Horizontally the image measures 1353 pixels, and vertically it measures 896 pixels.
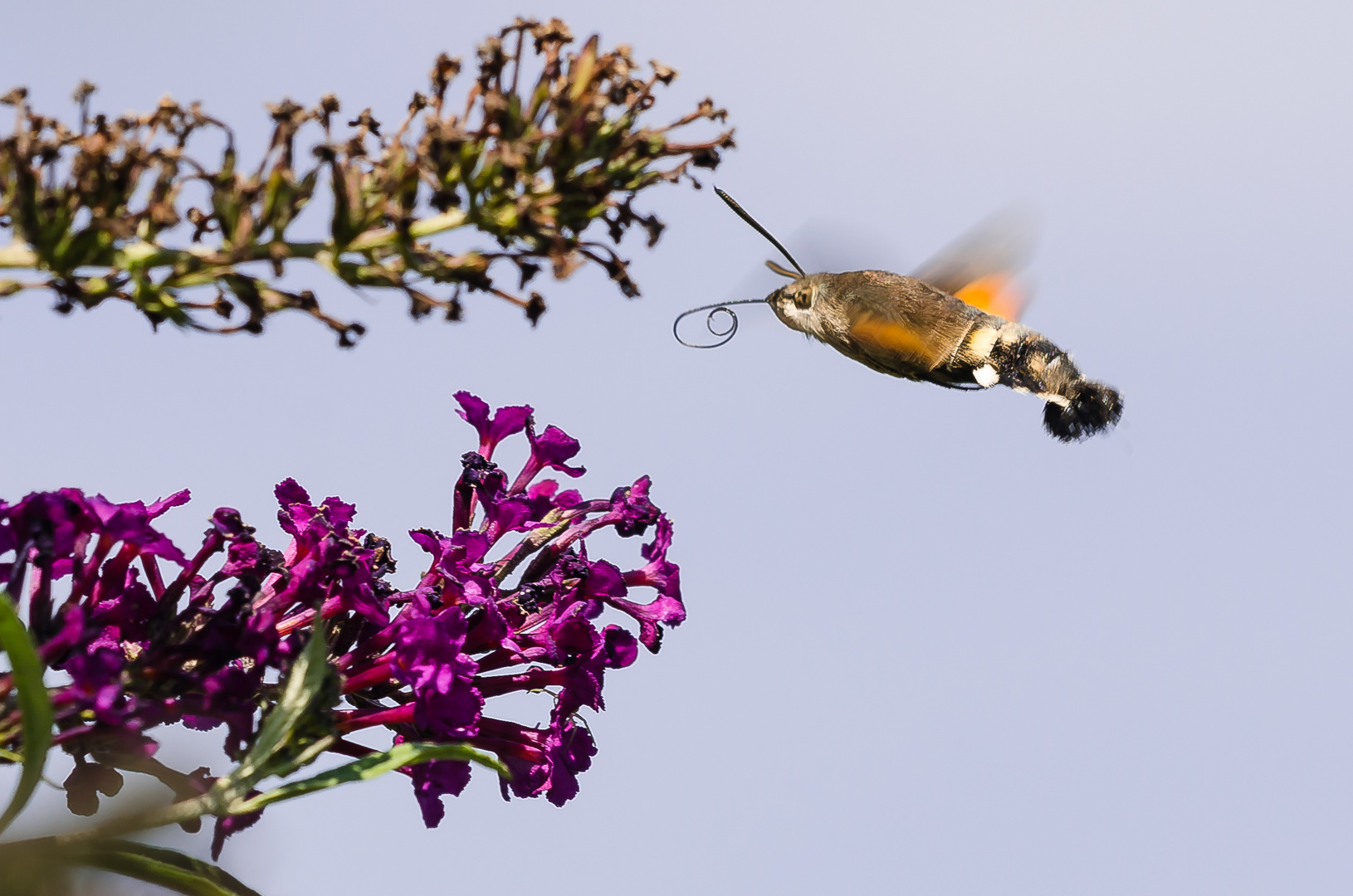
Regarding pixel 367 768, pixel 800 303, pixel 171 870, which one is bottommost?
pixel 171 870

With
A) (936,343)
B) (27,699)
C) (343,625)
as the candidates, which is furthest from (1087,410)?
(27,699)

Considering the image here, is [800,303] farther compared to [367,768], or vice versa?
[800,303]

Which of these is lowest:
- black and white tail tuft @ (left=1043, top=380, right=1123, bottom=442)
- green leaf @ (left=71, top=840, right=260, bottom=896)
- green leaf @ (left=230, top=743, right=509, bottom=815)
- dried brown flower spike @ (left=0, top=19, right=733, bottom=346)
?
green leaf @ (left=71, top=840, right=260, bottom=896)

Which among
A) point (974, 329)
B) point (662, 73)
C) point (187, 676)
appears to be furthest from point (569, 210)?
point (974, 329)

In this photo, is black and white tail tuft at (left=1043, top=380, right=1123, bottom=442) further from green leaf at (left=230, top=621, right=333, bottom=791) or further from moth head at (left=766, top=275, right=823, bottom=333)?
green leaf at (left=230, top=621, right=333, bottom=791)

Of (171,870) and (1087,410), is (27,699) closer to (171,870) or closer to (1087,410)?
(171,870)

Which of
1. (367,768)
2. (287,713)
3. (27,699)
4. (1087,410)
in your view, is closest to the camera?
(27,699)

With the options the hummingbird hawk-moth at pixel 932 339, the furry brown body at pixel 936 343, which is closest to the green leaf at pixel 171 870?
the hummingbird hawk-moth at pixel 932 339

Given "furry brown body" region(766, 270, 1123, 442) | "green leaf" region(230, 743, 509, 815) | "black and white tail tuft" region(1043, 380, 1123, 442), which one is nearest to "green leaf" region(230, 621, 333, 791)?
"green leaf" region(230, 743, 509, 815)
